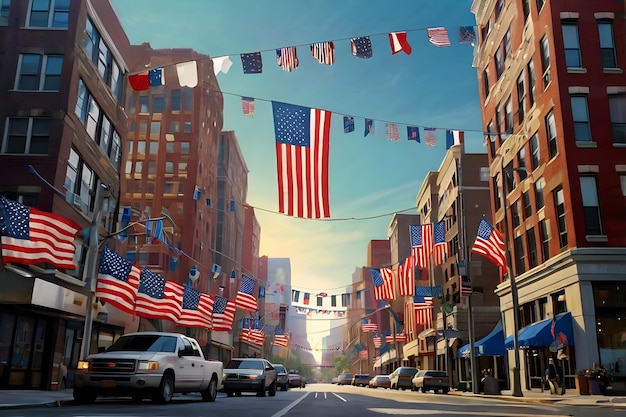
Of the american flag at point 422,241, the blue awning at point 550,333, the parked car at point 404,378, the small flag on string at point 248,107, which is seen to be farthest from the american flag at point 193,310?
the parked car at point 404,378

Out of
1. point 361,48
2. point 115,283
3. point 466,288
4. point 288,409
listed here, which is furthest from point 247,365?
point 466,288

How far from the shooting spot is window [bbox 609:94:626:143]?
29438 mm

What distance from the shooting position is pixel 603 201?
28.5 metres

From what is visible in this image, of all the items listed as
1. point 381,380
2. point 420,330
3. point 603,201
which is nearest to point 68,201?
point 603,201

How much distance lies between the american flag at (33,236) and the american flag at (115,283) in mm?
2387

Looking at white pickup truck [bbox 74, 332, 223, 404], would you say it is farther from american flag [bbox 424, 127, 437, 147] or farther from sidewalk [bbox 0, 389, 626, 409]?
american flag [bbox 424, 127, 437, 147]

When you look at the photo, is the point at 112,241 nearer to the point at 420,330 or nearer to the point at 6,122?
the point at 6,122

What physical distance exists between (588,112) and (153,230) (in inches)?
981

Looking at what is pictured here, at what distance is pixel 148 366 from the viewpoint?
1504 cm

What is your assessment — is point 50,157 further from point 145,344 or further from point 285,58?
point 145,344

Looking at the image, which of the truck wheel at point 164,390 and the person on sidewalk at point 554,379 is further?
the person on sidewalk at point 554,379

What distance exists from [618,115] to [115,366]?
86.3 ft

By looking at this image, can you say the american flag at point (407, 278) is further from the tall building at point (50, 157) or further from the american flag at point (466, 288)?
the tall building at point (50, 157)

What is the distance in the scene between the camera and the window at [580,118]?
29547 mm
